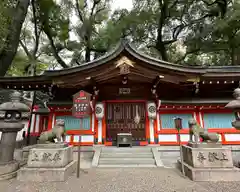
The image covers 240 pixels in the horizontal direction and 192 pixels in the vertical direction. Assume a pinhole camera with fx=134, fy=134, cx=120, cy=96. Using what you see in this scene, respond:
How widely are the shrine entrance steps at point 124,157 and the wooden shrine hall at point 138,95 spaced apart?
0.80 metres

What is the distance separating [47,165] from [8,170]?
1273mm

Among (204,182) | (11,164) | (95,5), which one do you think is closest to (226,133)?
(204,182)

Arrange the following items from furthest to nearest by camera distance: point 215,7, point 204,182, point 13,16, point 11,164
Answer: point 215,7, point 13,16, point 11,164, point 204,182

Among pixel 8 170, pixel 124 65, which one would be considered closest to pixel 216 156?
pixel 124 65

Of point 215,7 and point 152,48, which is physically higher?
point 215,7

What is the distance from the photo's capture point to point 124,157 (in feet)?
19.4

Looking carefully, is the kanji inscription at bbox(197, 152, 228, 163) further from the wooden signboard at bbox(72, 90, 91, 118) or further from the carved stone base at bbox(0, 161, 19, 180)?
the carved stone base at bbox(0, 161, 19, 180)

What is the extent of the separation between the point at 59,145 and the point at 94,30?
14163 mm

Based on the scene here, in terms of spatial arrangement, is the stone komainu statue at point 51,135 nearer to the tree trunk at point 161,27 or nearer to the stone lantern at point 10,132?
the stone lantern at point 10,132

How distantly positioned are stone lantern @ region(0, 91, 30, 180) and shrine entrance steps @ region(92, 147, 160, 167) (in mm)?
2732

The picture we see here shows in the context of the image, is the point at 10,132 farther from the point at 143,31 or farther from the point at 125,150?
the point at 143,31

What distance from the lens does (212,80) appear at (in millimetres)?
6699

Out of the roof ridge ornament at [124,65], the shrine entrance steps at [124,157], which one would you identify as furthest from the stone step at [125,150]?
the roof ridge ornament at [124,65]

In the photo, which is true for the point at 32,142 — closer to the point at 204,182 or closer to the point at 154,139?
the point at 154,139
